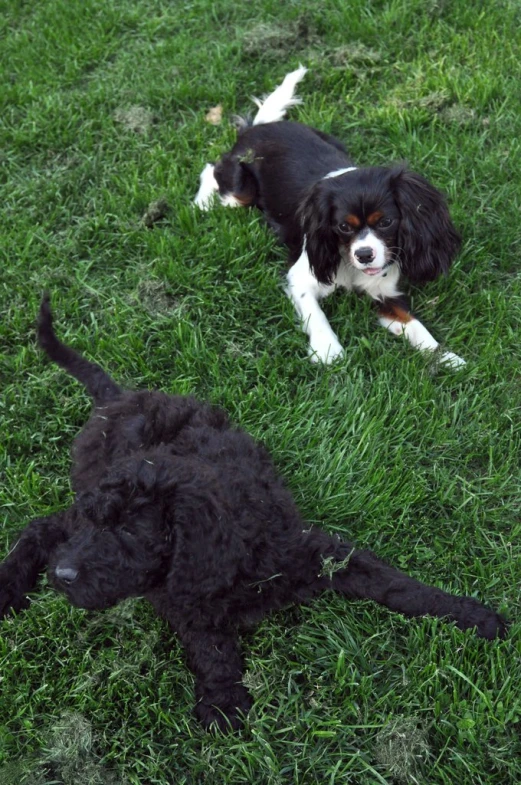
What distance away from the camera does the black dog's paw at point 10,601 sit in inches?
108

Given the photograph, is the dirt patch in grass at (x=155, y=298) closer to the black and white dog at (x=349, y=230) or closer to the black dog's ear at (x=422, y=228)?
the black and white dog at (x=349, y=230)

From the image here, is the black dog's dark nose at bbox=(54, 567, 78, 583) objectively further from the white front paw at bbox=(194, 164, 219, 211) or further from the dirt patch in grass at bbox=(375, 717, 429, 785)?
the white front paw at bbox=(194, 164, 219, 211)

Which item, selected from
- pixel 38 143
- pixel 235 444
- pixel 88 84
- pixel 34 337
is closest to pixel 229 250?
pixel 34 337

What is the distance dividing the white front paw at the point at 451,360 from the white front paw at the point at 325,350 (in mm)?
456

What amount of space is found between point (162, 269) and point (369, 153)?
4.85 feet

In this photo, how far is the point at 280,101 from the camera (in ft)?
15.4

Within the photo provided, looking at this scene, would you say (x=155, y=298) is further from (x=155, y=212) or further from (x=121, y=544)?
(x=121, y=544)

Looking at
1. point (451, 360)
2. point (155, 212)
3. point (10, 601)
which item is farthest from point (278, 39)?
point (10, 601)

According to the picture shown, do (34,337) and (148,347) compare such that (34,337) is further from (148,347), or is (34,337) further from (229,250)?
(229,250)

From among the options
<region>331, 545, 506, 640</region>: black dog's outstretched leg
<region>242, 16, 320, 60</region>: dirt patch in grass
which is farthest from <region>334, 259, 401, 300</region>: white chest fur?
<region>242, 16, 320, 60</region>: dirt patch in grass

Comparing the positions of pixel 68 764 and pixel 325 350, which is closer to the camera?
pixel 68 764

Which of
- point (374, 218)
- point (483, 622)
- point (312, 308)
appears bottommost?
point (483, 622)

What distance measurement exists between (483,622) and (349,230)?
1.83 meters

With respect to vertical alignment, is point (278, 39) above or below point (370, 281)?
above
